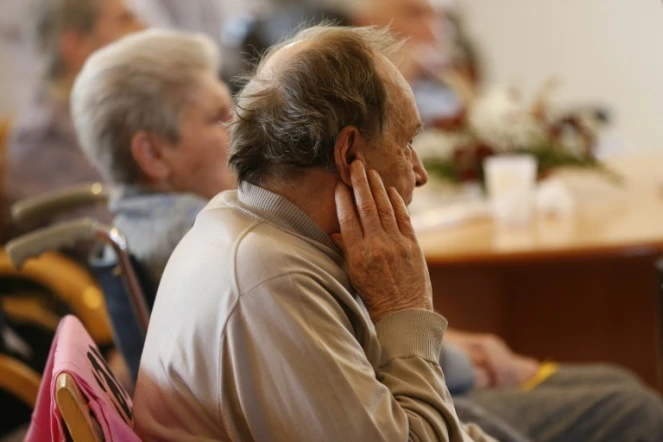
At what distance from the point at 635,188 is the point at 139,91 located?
65.5 inches

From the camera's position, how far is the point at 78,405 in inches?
35.4

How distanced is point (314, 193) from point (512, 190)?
54.1 inches

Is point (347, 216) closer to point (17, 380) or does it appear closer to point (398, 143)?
point (398, 143)

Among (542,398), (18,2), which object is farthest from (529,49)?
(542,398)

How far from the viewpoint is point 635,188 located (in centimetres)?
263

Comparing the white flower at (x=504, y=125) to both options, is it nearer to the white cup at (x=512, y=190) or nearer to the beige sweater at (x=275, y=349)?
the white cup at (x=512, y=190)

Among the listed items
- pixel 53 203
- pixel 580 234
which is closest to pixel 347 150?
pixel 53 203

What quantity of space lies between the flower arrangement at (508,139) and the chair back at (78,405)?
5.32 feet

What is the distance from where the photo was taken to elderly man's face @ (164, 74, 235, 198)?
5.21 ft

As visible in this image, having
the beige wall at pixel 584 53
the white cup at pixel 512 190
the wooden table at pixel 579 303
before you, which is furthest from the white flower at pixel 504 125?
the beige wall at pixel 584 53

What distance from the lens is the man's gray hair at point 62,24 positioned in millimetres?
2861

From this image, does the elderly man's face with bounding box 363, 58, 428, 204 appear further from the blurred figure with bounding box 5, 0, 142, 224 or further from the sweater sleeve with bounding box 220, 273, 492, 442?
the blurred figure with bounding box 5, 0, 142, 224

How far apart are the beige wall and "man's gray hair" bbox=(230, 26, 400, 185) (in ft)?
16.5

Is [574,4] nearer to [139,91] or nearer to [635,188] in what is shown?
[635,188]
